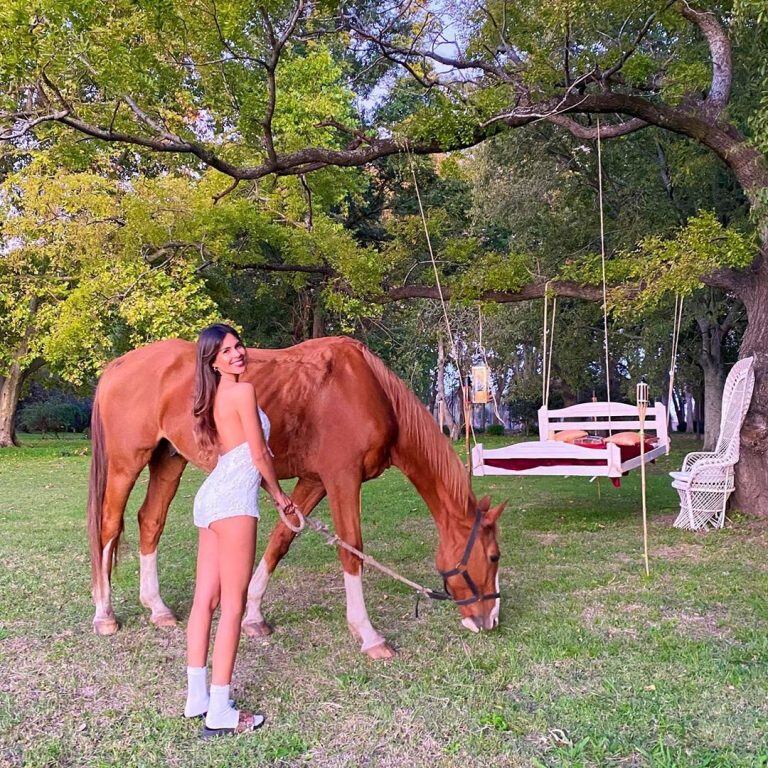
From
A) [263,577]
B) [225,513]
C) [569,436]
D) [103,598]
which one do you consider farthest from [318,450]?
[569,436]

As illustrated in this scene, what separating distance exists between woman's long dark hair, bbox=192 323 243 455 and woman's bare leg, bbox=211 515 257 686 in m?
0.42

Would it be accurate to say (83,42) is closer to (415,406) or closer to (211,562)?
(415,406)

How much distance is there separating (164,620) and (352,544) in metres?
1.33

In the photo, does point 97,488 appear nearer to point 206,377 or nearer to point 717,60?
point 206,377

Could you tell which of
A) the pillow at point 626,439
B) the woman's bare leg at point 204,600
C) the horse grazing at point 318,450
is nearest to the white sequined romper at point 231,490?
the woman's bare leg at point 204,600

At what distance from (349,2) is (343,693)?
6.56 m

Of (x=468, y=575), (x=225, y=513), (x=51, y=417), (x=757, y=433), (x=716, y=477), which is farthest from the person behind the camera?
(x=51, y=417)

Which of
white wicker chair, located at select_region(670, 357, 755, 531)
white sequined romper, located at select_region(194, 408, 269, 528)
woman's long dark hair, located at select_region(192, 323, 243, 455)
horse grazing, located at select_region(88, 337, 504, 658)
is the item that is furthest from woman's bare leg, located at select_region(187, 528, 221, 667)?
white wicker chair, located at select_region(670, 357, 755, 531)

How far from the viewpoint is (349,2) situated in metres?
6.88

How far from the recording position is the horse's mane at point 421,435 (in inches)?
153

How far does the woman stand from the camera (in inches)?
107

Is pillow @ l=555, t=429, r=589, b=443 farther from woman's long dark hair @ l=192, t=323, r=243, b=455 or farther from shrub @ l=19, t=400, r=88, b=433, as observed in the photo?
shrub @ l=19, t=400, r=88, b=433

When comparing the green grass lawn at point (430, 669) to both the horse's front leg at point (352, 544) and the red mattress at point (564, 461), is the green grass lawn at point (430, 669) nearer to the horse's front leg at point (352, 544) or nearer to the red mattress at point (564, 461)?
the horse's front leg at point (352, 544)

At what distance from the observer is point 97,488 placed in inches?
167
